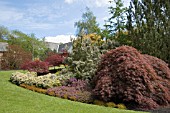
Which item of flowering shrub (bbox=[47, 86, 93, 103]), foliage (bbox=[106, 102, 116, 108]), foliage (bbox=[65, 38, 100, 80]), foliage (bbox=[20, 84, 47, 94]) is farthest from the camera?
foliage (bbox=[65, 38, 100, 80])

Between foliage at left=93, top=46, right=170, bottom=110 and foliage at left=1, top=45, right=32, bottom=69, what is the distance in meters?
19.3

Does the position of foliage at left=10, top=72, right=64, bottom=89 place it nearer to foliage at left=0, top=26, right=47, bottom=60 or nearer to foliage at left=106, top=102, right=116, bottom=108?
foliage at left=106, top=102, right=116, bottom=108

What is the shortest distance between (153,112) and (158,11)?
253 inches

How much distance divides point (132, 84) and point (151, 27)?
15.6 ft

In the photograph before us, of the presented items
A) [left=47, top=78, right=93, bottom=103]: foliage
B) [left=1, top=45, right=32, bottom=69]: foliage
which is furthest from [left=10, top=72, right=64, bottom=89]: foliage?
[left=1, top=45, right=32, bottom=69]: foliage

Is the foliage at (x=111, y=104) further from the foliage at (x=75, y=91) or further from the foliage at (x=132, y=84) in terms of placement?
the foliage at (x=75, y=91)

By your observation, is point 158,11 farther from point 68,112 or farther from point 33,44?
point 33,44

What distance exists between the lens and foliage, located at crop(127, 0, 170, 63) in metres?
12.4

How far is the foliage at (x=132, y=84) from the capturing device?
9.02 metres

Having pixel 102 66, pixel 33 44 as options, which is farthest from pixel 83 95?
pixel 33 44

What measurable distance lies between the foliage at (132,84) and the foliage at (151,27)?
2.72m

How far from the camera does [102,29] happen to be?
18.4 meters

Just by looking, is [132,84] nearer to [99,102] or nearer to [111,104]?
[111,104]

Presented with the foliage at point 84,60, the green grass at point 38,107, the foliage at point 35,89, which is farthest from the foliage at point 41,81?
the green grass at point 38,107
